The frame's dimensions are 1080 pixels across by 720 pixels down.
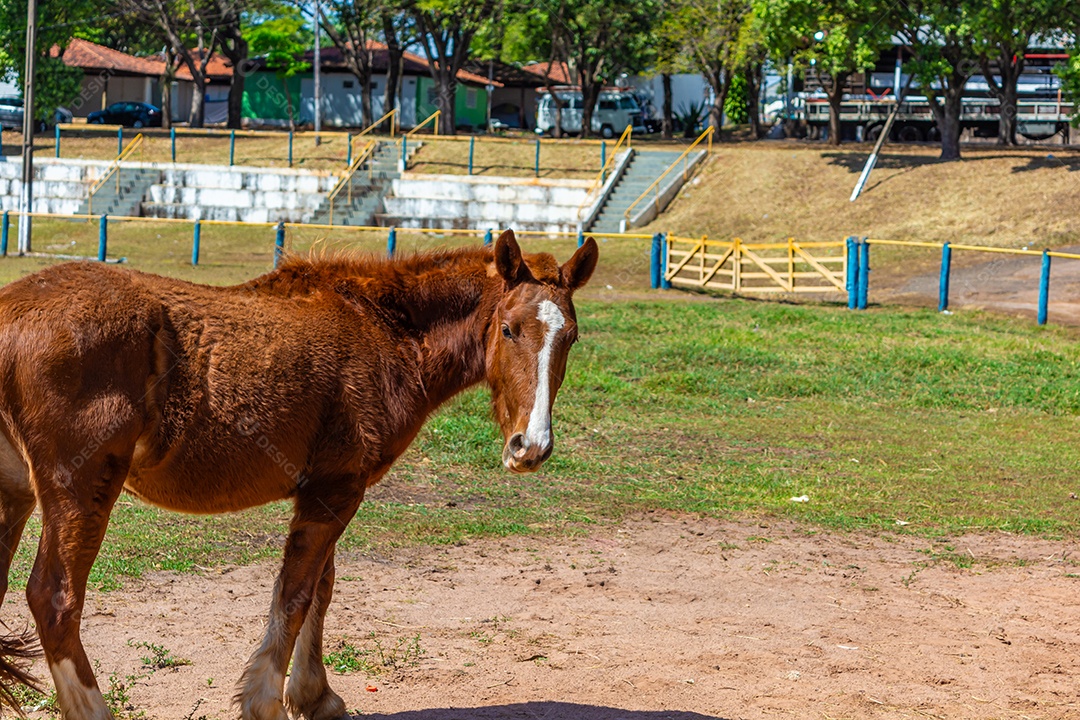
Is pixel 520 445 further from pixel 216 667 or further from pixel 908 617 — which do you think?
pixel 908 617

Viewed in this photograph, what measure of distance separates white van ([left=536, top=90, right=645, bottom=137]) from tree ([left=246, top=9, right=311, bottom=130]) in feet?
39.5

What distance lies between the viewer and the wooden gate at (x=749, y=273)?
2530cm

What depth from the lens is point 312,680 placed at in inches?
211

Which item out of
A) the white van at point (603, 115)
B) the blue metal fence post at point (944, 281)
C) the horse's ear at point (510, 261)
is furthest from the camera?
the white van at point (603, 115)

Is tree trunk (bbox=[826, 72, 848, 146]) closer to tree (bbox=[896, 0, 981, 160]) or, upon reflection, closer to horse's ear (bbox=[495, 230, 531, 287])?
tree (bbox=[896, 0, 981, 160])

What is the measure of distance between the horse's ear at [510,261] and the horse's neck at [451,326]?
0.16 metres

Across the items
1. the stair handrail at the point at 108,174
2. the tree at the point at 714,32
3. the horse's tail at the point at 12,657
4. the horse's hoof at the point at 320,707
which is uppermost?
the tree at the point at 714,32

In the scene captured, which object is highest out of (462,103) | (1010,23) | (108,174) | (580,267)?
(462,103)

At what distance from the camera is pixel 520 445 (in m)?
4.90

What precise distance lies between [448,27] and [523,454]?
149ft

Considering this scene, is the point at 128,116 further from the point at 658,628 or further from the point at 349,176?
the point at 658,628

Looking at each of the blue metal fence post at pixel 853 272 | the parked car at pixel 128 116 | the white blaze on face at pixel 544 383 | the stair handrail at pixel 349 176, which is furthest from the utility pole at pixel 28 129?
the white blaze on face at pixel 544 383

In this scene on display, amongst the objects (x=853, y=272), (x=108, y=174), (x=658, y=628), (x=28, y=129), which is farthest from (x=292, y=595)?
(x=108, y=174)

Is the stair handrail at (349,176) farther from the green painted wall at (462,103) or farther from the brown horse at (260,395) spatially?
the brown horse at (260,395)
